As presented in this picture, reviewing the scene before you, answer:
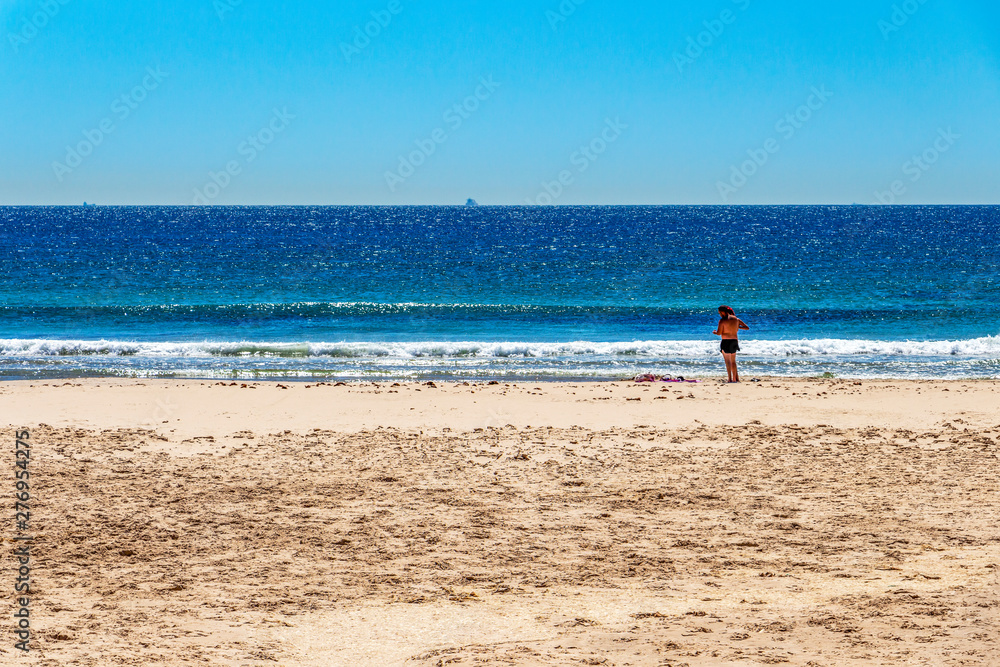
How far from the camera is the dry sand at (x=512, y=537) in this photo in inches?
221

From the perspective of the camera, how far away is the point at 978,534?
7504 millimetres

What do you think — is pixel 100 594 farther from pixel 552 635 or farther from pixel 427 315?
pixel 427 315

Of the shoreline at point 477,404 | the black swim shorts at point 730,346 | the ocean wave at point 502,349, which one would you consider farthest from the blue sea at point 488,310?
the shoreline at point 477,404

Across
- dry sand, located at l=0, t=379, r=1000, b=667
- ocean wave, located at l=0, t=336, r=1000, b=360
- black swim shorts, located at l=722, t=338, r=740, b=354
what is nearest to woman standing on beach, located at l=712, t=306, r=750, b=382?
black swim shorts, located at l=722, t=338, r=740, b=354

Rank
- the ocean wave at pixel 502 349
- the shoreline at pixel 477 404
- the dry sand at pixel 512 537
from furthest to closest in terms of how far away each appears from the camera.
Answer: the ocean wave at pixel 502 349
the shoreline at pixel 477 404
the dry sand at pixel 512 537

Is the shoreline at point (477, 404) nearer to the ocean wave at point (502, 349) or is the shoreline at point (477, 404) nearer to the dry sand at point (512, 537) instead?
the dry sand at point (512, 537)

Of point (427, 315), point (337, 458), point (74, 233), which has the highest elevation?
point (74, 233)

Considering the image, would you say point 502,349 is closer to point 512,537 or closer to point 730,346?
point 730,346

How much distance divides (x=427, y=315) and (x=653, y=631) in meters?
24.5

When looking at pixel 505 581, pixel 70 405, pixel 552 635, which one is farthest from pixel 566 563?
pixel 70 405

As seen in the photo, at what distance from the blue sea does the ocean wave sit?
0.25 feet

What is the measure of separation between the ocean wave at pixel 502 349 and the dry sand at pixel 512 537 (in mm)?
8752

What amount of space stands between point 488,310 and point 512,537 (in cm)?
2342

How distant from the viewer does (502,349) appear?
2202 centimetres
